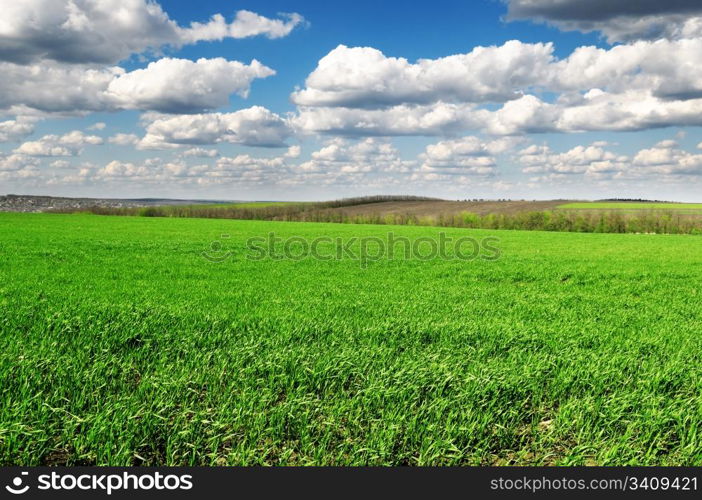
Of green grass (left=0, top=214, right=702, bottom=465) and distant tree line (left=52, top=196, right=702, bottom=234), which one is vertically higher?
distant tree line (left=52, top=196, right=702, bottom=234)

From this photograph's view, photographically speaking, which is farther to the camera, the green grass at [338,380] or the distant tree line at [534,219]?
the distant tree line at [534,219]

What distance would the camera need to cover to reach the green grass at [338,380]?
439 centimetres

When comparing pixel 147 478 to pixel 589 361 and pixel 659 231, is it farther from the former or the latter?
pixel 659 231

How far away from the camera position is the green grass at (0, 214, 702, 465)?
4387 mm

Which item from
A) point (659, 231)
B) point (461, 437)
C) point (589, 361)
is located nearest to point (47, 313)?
point (461, 437)

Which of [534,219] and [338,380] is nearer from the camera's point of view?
[338,380]

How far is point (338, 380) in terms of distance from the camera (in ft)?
19.4

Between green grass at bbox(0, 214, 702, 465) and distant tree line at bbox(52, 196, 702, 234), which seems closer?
green grass at bbox(0, 214, 702, 465)

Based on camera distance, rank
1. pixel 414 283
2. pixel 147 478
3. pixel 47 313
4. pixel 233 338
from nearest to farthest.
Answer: pixel 147 478
pixel 233 338
pixel 47 313
pixel 414 283

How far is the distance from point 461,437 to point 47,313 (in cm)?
761

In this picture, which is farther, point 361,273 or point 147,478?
point 361,273

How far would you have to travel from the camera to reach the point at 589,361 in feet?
22.7

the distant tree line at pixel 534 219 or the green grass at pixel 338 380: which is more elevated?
the distant tree line at pixel 534 219

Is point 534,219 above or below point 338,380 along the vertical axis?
above
